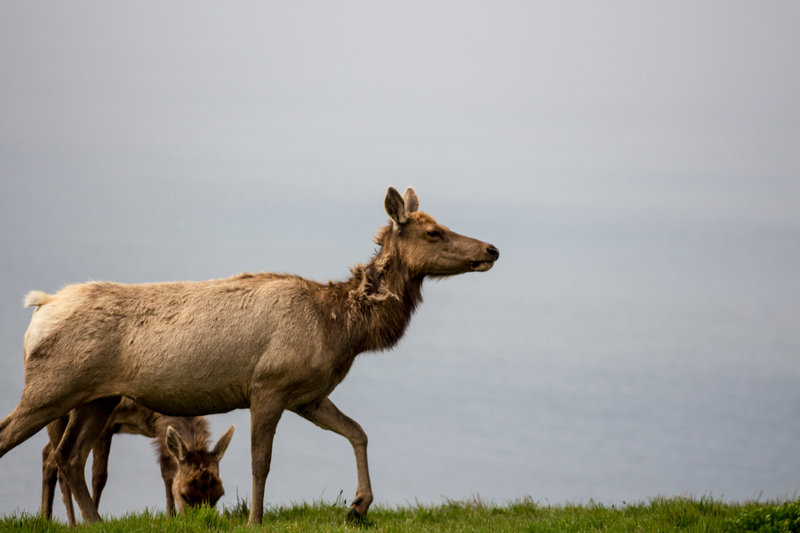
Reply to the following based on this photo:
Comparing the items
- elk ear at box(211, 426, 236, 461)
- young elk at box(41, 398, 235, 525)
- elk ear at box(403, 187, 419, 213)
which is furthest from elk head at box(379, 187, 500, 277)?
young elk at box(41, 398, 235, 525)

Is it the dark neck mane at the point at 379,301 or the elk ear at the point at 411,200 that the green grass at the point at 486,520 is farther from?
the elk ear at the point at 411,200

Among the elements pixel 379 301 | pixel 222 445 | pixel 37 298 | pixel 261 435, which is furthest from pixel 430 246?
pixel 37 298

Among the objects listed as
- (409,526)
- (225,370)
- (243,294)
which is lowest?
(409,526)

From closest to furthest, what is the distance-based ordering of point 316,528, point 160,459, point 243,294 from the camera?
point 316,528 → point 243,294 → point 160,459

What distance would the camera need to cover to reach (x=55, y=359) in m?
9.75

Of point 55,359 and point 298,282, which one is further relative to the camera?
point 298,282

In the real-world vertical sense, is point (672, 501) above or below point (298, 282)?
below

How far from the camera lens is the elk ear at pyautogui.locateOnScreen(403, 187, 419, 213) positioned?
1093cm

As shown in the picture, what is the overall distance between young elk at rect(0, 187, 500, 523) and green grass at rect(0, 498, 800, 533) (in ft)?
1.66

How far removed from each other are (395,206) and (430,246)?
51 cm

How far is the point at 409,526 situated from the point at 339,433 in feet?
3.65

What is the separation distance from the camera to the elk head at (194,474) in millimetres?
11188

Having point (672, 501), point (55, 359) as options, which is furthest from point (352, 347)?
point (672, 501)

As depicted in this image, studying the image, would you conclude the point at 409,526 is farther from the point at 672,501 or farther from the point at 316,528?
the point at 672,501
